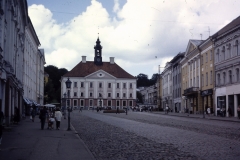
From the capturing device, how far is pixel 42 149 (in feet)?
47.1

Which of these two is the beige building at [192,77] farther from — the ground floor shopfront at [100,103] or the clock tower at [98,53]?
the ground floor shopfront at [100,103]

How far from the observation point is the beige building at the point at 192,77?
6562 cm

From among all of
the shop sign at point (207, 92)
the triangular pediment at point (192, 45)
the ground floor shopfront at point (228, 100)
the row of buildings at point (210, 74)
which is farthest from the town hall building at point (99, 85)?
the ground floor shopfront at point (228, 100)

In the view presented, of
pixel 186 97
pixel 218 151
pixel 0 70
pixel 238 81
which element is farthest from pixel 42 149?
pixel 186 97

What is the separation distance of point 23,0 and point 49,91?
79385mm

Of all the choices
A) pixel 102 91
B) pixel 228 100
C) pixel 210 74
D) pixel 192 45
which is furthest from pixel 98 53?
pixel 228 100

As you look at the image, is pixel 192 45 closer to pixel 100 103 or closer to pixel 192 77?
pixel 192 77

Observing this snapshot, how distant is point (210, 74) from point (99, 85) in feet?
263

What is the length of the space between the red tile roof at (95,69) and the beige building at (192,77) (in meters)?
62.0

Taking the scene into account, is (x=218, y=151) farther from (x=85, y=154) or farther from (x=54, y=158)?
(x=54, y=158)

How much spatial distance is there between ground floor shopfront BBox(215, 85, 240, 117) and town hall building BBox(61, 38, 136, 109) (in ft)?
265

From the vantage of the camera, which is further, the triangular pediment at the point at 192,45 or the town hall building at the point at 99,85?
the town hall building at the point at 99,85

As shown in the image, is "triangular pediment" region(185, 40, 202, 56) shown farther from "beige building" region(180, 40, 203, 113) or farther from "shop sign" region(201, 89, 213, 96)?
"shop sign" region(201, 89, 213, 96)

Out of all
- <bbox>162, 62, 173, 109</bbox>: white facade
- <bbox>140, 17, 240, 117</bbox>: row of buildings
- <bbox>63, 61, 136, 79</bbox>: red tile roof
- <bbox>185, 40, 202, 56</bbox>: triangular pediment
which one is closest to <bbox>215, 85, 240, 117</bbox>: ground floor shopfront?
<bbox>140, 17, 240, 117</bbox>: row of buildings
